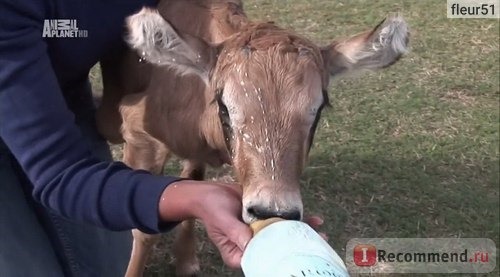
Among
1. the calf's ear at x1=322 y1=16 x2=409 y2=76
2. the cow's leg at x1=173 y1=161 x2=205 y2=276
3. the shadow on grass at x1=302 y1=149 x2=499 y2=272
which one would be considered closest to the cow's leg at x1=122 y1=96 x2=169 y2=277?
the cow's leg at x1=173 y1=161 x2=205 y2=276

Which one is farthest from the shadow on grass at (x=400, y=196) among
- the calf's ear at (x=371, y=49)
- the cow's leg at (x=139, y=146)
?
the calf's ear at (x=371, y=49)

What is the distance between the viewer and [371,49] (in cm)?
296

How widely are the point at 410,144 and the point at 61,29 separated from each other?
2.85m

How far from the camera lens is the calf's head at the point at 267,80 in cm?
246

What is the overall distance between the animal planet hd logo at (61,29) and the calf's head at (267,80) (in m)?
0.29

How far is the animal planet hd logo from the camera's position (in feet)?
9.64

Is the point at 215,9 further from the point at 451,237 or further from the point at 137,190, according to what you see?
the point at 451,237

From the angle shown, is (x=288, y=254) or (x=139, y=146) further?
(x=139, y=146)

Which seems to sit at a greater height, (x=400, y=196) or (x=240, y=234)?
(x=240, y=234)

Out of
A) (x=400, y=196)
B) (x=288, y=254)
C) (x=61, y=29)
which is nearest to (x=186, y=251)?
(x=400, y=196)

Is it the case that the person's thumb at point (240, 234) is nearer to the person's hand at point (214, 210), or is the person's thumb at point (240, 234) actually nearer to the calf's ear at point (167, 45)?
the person's hand at point (214, 210)

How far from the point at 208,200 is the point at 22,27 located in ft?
3.02

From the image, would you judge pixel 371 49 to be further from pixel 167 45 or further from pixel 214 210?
pixel 214 210

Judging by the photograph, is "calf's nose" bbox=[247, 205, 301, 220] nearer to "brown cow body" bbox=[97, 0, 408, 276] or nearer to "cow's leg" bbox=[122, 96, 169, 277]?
"brown cow body" bbox=[97, 0, 408, 276]
